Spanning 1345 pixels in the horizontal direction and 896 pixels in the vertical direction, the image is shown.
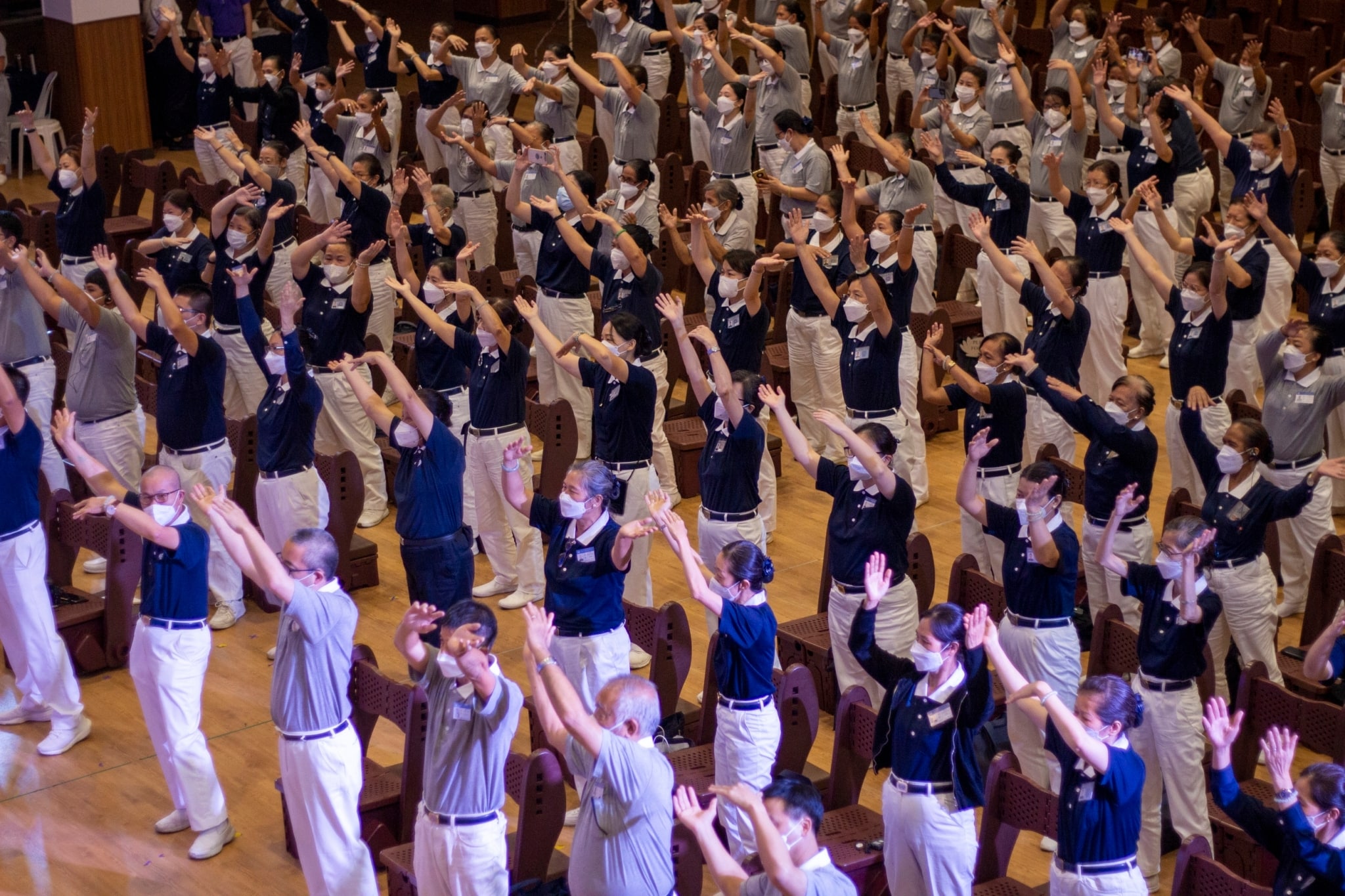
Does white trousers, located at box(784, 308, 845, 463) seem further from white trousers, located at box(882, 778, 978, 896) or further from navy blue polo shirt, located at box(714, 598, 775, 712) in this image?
white trousers, located at box(882, 778, 978, 896)

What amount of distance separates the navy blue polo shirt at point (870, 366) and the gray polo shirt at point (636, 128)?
4.68m

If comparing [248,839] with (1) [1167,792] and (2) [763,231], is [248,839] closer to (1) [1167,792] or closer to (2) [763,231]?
(1) [1167,792]

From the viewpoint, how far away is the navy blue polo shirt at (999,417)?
903 cm

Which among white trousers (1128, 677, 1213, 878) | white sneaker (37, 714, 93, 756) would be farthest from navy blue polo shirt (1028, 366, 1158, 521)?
white sneaker (37, 714, 93, 756)

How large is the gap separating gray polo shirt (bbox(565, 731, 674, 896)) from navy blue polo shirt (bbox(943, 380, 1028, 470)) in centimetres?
367

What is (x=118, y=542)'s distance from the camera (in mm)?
9172

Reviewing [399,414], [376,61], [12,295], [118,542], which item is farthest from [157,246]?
[376,61]

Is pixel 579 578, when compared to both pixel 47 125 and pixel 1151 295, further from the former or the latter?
pixel 47 125

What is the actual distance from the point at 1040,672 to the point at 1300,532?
2354 millimetres

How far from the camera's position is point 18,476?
842cm

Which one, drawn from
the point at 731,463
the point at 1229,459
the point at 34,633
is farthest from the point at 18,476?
the point at 1229,459

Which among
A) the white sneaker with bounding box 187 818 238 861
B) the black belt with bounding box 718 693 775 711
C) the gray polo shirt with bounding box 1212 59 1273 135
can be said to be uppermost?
the gray polo shirt with bounding box 1212 59 1273 135

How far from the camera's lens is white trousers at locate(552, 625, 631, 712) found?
25.6 ft

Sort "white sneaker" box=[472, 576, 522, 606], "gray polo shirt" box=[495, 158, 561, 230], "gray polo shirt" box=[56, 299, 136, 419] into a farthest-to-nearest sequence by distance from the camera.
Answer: "gray polo shirt" box=[495, 158, 561, 230] < "white sneaker" box=[472, 576, 522, 606] < "gray polo shirt" box=[56, 299, 136, 419]
